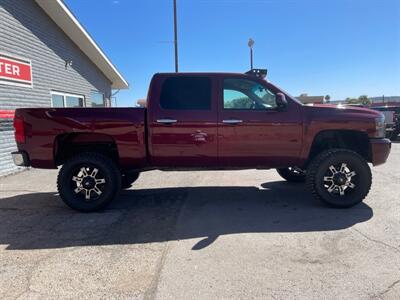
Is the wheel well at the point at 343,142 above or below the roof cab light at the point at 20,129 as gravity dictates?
below

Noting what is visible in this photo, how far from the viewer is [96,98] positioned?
685 inches

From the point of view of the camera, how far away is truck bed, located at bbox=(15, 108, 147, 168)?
5.40 m

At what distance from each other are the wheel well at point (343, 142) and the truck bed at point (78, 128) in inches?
110

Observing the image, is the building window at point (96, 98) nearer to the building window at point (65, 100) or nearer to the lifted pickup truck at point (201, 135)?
the building window at point (65, 100)

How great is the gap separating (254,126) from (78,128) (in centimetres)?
264

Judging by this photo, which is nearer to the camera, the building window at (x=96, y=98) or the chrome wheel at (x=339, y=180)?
the chrome wheel at (x=339, y=180)

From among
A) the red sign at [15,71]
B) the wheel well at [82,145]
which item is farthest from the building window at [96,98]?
the wheel well at [82,145]

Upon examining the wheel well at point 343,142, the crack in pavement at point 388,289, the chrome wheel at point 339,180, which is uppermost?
the wheel well at point 343,142

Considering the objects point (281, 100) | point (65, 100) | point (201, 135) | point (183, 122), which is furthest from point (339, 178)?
point (65, 100)

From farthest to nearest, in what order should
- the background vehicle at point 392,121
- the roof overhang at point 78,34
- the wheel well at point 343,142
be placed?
the background vehicle at point 392,121
the roof overhang at point 78,34
the wheel well at point 343,142

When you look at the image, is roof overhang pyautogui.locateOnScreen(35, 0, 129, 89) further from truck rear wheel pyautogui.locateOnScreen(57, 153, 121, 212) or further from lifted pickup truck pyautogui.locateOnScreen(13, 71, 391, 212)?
truck rear wheel pyautogui.locateOnScreen(57, 153, 121, 212)

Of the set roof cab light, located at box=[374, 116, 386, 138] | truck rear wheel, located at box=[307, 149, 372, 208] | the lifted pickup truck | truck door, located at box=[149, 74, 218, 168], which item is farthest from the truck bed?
roof cab light, located at box=[374, 116, 386, 138]

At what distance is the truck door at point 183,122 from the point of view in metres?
5.48

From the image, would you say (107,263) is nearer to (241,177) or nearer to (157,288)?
(157,288)
